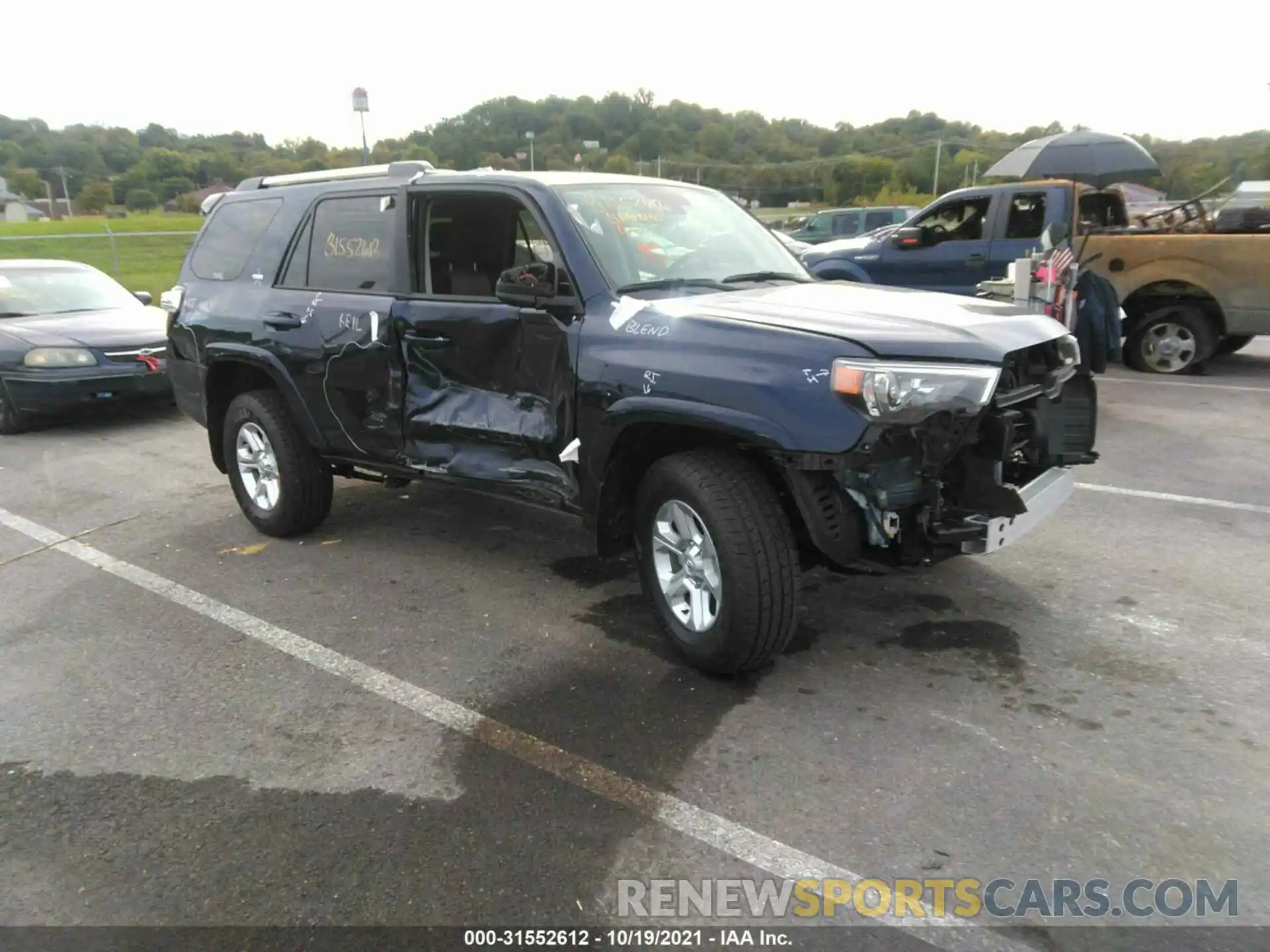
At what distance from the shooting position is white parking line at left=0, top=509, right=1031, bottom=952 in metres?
2.44

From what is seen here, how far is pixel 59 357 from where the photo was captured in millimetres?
8328

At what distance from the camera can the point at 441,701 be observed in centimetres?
363

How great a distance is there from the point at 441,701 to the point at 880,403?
6.40 ft

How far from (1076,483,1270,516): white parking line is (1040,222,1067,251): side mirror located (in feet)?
10.7

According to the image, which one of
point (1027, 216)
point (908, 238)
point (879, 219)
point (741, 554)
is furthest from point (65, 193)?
point (741, 554)

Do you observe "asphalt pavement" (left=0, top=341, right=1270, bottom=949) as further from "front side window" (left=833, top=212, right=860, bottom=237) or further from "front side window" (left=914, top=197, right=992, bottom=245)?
"front side window" (left=833, top=212, right=860, bottom=237)

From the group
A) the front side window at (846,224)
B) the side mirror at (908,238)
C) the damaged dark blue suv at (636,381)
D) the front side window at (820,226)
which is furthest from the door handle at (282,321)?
the front side window at (820,226)

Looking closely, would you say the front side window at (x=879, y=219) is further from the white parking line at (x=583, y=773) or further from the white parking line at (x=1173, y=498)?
the white parking line at (x=583, y=773)

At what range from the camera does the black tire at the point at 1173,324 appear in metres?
9.66

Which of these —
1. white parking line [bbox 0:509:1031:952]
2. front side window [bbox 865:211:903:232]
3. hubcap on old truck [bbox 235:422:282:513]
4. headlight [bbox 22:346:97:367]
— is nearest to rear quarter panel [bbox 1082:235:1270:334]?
hubcap on old truck [bbox 235:422:282:513]

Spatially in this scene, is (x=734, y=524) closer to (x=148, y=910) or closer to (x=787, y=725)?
(x=787, y=725)

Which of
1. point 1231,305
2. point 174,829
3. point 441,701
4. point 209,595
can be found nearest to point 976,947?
point 441,701

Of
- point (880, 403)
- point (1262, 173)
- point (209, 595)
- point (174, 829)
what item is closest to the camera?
point (174, 829)

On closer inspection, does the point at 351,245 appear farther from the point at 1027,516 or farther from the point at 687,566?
the point at 1027,516
